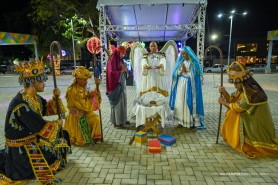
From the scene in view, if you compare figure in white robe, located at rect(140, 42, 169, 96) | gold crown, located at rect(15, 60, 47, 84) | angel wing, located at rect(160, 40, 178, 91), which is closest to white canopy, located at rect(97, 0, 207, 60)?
angel wing, located at rect(160, 40, 178, 91)

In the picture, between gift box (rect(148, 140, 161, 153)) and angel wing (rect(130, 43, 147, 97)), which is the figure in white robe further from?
gift box (rect(148, 140, 161, 153))

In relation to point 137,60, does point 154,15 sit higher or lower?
higher

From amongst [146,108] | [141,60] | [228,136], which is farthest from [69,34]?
[228,136]

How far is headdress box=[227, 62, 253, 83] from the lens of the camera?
3.84m

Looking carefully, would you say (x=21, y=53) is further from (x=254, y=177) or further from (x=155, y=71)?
(x=254, y=177)

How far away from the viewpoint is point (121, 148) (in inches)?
173

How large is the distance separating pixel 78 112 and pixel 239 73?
10.4ft

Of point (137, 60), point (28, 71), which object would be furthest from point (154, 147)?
point (137, 60)

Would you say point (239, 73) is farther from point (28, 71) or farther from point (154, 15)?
point (154, 15)

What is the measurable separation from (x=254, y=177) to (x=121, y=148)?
2398 millimetres

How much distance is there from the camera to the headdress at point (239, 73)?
3842 mm

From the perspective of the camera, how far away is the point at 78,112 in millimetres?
4398

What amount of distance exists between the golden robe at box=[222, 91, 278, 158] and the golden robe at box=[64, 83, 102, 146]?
2.73m

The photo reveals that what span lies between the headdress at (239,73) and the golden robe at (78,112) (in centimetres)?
267
